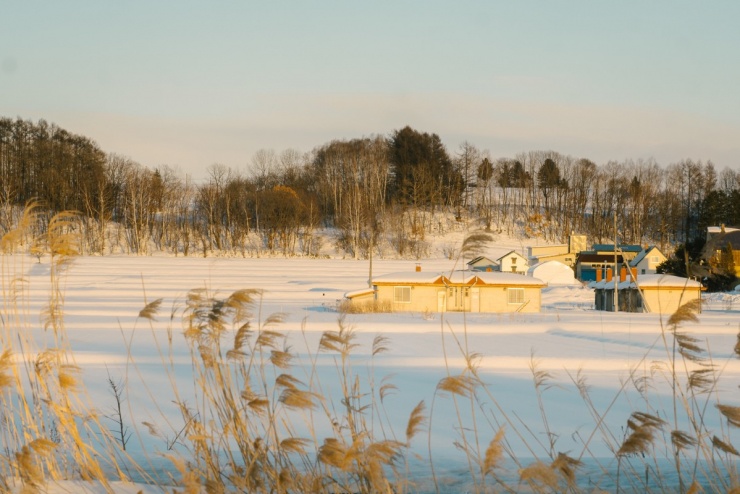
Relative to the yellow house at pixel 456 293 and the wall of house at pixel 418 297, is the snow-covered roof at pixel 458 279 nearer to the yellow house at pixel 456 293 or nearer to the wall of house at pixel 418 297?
the yellow house at pixel 456 293

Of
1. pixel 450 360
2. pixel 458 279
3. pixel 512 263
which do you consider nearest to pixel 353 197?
pixel 512 263

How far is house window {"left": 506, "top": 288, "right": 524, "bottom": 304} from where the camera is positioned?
1353 inches

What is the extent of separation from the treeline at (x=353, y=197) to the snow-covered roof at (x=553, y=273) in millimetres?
13649

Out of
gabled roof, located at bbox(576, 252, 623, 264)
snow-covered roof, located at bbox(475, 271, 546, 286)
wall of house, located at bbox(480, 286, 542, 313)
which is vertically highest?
gabled roof, located at bbox(576, 252, 623, 264)

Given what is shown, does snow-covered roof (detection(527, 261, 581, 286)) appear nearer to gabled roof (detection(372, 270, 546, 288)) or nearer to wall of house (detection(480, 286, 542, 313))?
gabled roof (detection(372, 270, 546, 288))

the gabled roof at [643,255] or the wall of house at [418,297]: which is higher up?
the gabled roof at [643,255]

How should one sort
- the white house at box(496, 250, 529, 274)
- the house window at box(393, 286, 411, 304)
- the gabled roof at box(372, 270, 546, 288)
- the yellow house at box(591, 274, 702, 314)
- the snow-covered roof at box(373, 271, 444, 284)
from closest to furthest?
the snow-covered roof at box(373, 271, 444, 284) < the gabled roof at box(372, 270, 546, 288) < the house window at box(393, 286, 411, 304) < the yellow house at box(591, 274, 702, 314) < the white house at box(496, 250, 529, 274)

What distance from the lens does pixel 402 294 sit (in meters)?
33.7

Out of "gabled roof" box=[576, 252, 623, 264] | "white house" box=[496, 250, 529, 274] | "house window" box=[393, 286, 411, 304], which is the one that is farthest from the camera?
"gabled roof" box=[576, 252, 623, 264]

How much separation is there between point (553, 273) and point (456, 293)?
72.4 feet

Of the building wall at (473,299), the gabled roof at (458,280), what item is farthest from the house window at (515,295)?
the gabled roof at (458,280)

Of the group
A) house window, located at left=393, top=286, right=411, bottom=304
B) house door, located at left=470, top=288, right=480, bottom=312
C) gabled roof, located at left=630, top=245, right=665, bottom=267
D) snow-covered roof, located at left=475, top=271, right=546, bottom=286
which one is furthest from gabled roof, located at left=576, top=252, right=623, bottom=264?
house window, located at left=393, top=286, right=411, bottom=304

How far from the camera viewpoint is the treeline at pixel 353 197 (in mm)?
65438

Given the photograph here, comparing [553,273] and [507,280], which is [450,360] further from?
[553,273]
